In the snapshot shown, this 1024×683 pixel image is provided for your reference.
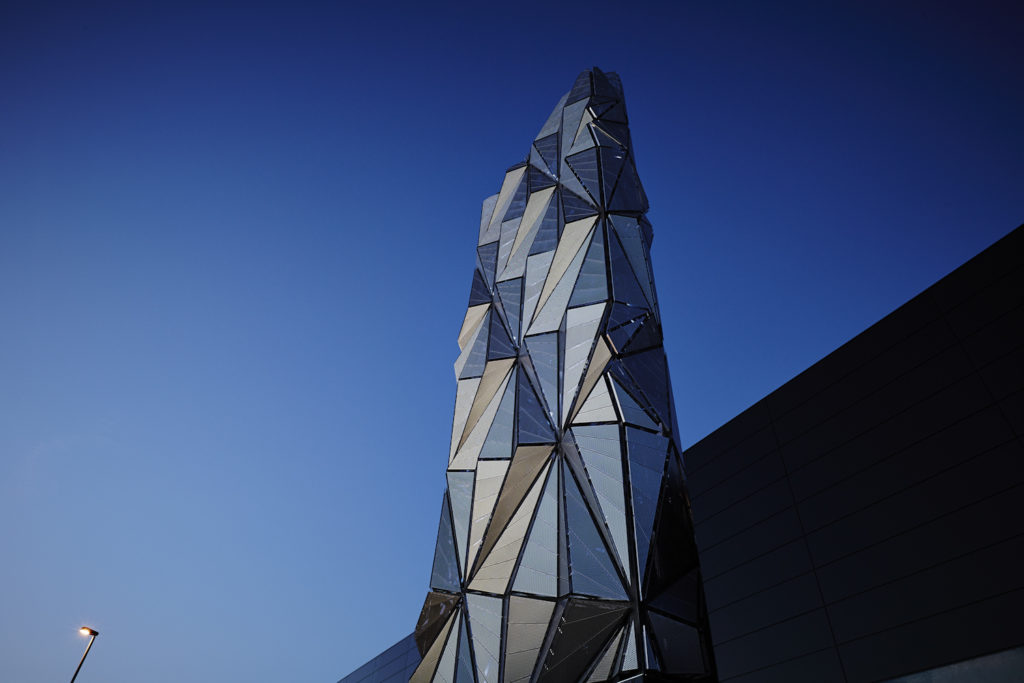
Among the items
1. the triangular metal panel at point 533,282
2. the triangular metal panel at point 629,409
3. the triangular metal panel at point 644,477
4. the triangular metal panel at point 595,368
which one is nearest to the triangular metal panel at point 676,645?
the triangular metal panel at point 644,477

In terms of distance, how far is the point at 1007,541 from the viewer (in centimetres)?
670

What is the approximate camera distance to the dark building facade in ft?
23.5

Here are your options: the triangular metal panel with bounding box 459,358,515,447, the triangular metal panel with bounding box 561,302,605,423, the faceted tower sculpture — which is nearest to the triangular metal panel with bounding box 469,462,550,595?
the faceted tower sculpture

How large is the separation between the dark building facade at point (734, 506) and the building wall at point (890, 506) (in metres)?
0.03

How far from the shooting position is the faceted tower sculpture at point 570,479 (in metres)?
7.68

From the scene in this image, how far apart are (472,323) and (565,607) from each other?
26.1 ft

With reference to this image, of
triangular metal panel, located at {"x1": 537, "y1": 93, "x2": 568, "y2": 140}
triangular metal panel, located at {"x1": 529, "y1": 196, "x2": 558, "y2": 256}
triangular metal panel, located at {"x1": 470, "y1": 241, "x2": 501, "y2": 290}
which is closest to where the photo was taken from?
triangular metal panel, located at {"x1": 529, "y1": 196, "x2": 558, "y2": 256}

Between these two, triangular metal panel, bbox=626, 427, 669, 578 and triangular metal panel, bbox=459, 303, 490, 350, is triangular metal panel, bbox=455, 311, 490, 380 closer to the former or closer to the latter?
triangular metal panel, bbox=459, 303, 490, 350

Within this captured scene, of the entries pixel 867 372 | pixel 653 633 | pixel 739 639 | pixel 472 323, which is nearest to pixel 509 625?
pixel 653 633

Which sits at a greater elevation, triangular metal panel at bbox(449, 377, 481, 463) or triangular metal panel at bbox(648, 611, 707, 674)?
triangular metal panel at bbox(449, 377, 481, 463)

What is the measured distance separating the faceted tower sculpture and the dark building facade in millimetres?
35

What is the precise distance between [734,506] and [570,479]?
139 inches

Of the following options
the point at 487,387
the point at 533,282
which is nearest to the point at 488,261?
the point at 533,282

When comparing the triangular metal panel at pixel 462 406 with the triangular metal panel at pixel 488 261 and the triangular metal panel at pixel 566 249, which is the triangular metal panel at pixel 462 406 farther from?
the triangular metal panel at pixel 488 261
